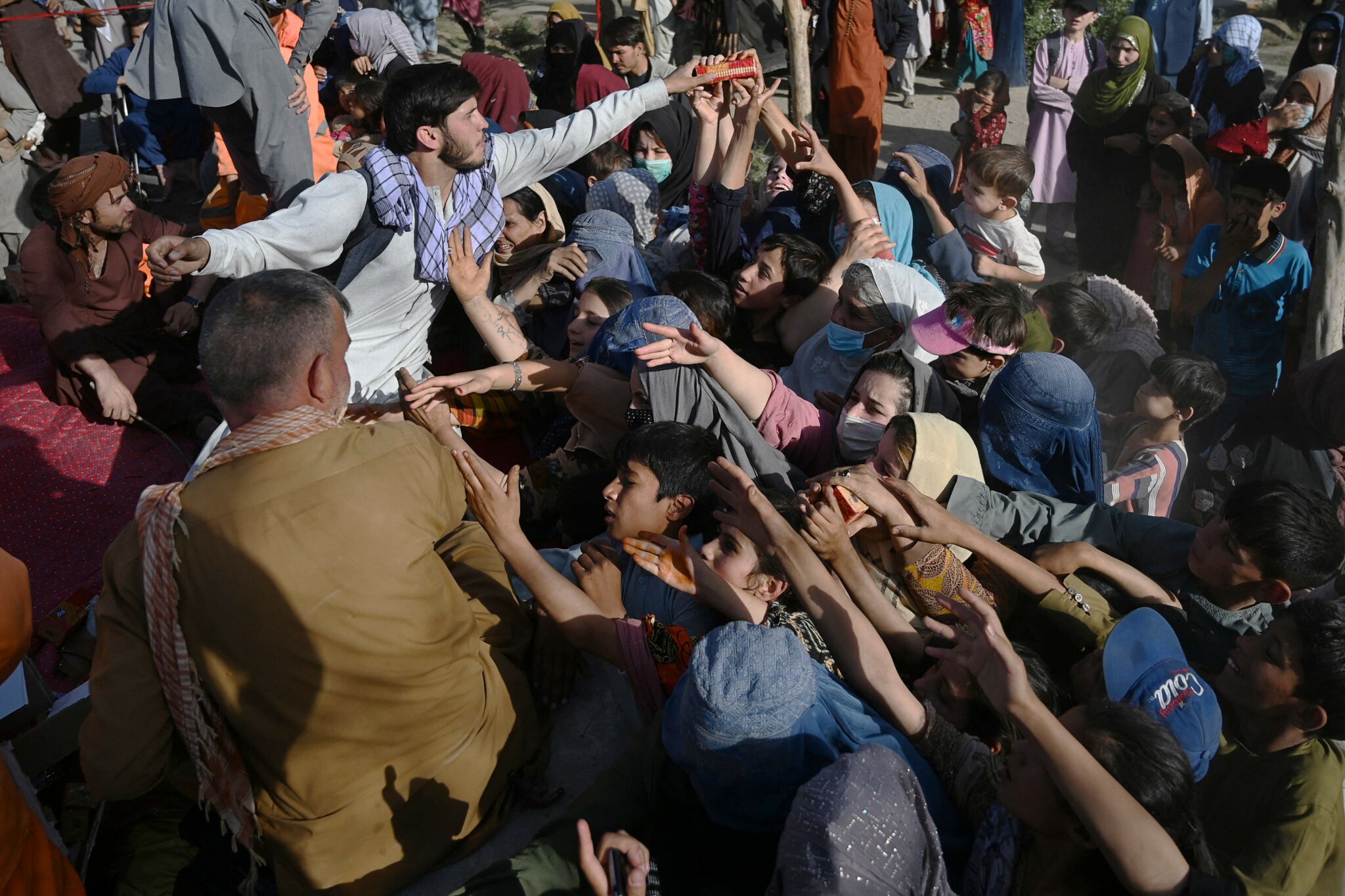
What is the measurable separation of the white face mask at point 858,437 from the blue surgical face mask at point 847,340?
0.51 metres

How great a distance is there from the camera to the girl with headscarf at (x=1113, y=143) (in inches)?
256

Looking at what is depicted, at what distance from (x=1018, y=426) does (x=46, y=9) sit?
822 cm

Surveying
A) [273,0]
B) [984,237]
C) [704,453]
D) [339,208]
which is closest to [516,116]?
[273,0]

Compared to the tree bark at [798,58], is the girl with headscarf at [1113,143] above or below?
below

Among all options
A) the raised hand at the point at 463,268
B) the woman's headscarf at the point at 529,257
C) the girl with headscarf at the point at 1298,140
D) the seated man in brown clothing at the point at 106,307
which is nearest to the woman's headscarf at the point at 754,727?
the raised hand at the point at 463,268

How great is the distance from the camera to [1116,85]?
6504 millimetres

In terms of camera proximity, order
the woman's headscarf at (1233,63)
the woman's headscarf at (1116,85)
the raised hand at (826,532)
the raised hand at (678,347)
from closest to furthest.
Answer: the raised hand at (826,532), the raised hand at (678,347), the woman's headscarf at (1116,85), the woman's headscarf at (1233,63)

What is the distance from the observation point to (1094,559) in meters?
2.89

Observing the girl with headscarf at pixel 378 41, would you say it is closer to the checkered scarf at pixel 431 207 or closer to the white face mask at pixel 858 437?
the checkered scarf at pixel 431 207

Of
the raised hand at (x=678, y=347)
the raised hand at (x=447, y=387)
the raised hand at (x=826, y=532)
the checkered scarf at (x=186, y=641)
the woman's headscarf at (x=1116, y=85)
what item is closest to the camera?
Answer: the checkered scarf at (x=186, y=641)

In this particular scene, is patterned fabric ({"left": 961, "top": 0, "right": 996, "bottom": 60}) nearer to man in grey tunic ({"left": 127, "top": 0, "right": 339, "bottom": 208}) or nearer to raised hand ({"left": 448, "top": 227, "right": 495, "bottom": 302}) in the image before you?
man in grey tunic ({"left": 127, "top": 0, "right": 339, "bottom": 208})

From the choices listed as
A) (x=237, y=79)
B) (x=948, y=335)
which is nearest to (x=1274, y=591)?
(x=948, y=335)

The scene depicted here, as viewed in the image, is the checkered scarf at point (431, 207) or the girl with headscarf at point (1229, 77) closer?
the checkered scarf at point (431, 207)

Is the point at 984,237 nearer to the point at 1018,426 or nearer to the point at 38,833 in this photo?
the point at 1018,426
